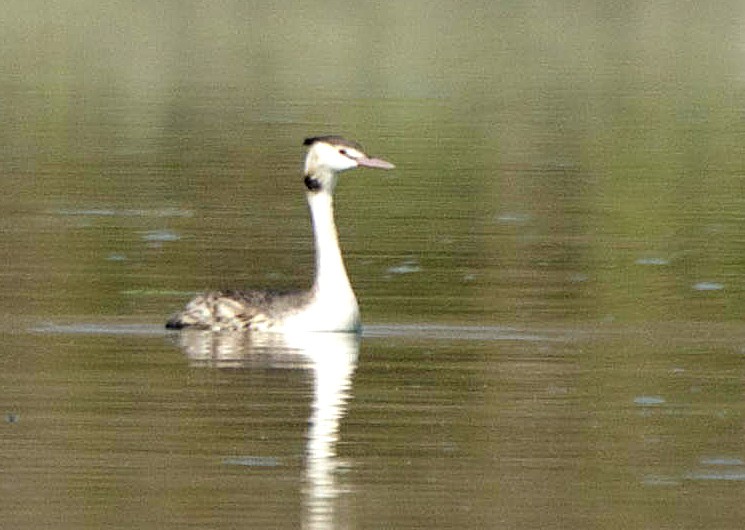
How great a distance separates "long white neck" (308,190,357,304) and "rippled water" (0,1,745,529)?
0.86ft

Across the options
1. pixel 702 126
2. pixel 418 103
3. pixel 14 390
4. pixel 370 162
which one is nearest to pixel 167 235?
pixel 370 162

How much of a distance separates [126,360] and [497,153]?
56.5 feet

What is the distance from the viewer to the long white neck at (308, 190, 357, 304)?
624 inches

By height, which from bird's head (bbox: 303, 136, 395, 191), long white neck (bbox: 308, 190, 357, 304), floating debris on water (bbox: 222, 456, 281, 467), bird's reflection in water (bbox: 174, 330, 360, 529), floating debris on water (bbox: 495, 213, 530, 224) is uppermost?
bird's head (bbox: 303, 136, 395, 191)

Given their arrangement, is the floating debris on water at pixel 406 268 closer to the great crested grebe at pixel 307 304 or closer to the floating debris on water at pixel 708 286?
the floating debris on water at pixel 708 286

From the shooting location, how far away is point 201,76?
164 feet

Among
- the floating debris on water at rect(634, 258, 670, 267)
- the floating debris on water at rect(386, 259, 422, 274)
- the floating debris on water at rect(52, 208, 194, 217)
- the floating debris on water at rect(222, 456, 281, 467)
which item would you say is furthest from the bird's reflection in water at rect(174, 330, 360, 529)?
the floating debris on water at rect(52, 208, 194, 217)

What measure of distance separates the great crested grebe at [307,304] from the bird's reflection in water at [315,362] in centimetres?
7

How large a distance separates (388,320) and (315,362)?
1.81 m

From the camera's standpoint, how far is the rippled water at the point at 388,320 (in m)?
10.9

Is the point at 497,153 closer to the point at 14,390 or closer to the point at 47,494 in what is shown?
the point at 14,390

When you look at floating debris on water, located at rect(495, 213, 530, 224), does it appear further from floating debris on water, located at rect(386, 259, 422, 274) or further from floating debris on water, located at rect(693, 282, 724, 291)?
floating debris on water, located at rect(693, 282, 724, 291)

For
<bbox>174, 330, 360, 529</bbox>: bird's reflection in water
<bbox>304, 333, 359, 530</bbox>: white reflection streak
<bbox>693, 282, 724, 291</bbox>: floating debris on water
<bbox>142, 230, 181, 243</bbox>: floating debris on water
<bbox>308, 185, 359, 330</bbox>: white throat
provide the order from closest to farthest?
<bbox>304, 333, 359, 530</bbox>: white reflection streak, <bbox>174, 330, 360, 529</bbox>: bird's reflection in water, <bbox>308, 185, 359, 330</bbox>: white throat, <bbox>693, 282, 724, 291</bbox>: floating debris on water, <bbox>142, 230, 181, 243</bbox>: floating debris on water

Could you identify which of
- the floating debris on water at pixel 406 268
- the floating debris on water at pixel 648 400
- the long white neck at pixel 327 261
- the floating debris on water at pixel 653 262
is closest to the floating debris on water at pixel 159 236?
the floating debris on water at pixel 406 268
